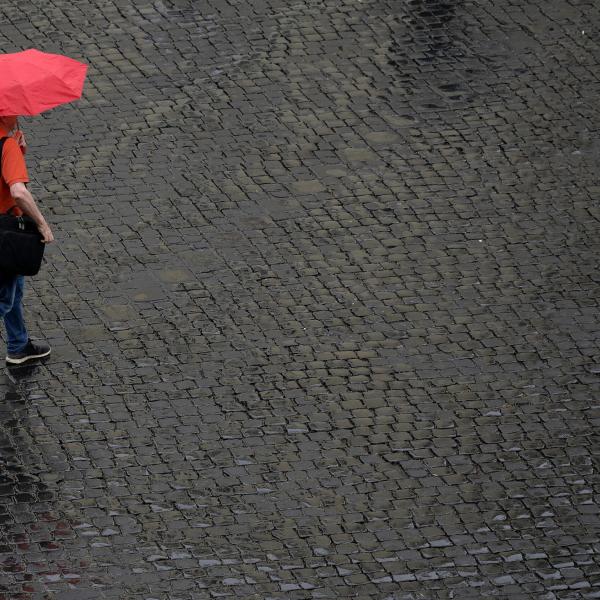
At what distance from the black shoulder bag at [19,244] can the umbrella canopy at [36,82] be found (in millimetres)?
689

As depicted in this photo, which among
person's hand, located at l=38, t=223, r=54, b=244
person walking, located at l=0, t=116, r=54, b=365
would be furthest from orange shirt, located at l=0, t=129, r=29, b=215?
person's hand, located at l=38, t=223, r=54, b=244

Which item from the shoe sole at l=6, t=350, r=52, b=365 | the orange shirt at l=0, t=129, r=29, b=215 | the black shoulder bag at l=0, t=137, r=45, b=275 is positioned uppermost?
the orange shirt at l=0, t=129, r=29, b=215

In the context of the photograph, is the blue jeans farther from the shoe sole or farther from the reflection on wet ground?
the reflection on wet ground

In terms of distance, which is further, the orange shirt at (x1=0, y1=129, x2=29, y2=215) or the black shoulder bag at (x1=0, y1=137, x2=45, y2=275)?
the black shoulder bag at (x1=0, y1=137, x2=45, y2=275)

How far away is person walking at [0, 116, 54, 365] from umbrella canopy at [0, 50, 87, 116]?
16cm

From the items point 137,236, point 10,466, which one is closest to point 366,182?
point 137,236

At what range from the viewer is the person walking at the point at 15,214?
861 centimetres

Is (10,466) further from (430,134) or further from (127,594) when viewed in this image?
(430,134)

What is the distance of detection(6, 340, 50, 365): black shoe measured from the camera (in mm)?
9266

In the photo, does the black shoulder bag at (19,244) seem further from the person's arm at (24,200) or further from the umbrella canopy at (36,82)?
the umbrella canopy at (36,82)

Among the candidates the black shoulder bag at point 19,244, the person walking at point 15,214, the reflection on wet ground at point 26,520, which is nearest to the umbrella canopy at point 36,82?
the person walking at point 15,214

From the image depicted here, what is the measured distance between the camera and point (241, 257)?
10.2 m

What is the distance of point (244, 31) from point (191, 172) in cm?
219

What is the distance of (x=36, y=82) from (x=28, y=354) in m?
1.82
